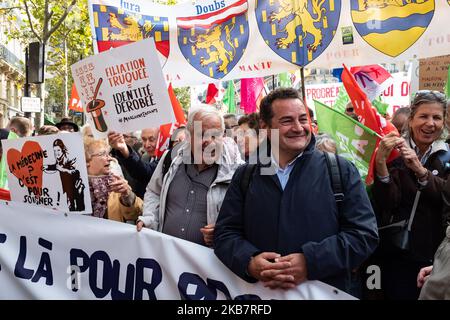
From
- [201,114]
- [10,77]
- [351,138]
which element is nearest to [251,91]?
[351,138]

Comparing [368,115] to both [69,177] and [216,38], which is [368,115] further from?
[69,177]

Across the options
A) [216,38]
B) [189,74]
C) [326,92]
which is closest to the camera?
[216,38]

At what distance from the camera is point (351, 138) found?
3.46 metres

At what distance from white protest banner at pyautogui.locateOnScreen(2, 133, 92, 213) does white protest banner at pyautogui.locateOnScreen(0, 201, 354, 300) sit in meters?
0.09

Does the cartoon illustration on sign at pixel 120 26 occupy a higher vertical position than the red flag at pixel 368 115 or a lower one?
higher

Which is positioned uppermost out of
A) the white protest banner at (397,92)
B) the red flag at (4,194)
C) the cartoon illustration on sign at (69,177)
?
the white protest banner at (397,92)

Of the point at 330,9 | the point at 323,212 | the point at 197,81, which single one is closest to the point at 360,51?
the point at 330,9

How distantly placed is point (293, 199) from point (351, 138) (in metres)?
1.18

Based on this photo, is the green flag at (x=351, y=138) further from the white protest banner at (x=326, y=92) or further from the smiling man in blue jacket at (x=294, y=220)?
the white protest banner at (x=326, y=92)

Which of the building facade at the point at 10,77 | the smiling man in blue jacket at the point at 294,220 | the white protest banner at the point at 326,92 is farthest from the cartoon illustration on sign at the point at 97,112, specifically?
the building facade at the point at 10,77

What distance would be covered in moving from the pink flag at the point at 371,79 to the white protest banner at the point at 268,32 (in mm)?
2073

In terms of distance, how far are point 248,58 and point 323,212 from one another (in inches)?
99.3

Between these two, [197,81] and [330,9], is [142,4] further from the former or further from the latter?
[330,9]

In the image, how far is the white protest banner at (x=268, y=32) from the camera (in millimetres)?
3889
